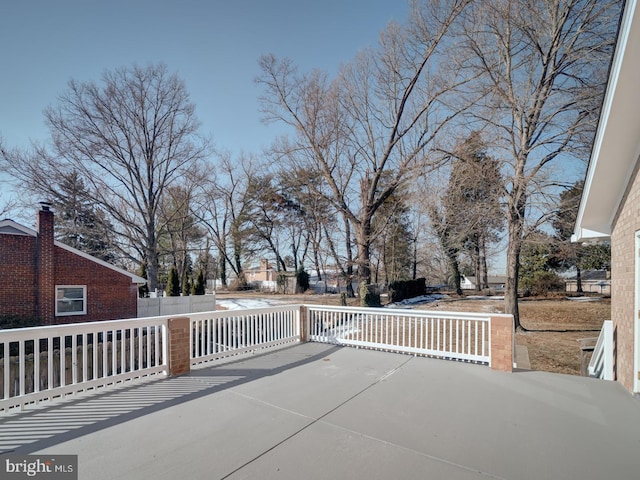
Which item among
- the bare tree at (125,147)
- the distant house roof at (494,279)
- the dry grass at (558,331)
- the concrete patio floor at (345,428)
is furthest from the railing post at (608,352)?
the distant house roof at (494,279)

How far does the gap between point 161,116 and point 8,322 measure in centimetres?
1357

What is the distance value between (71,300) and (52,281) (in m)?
1.01

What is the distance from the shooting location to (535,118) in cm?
1045

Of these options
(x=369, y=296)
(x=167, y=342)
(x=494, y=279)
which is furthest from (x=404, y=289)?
(x=494, y=279)

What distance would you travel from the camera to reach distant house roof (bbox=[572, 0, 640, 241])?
2.87 m

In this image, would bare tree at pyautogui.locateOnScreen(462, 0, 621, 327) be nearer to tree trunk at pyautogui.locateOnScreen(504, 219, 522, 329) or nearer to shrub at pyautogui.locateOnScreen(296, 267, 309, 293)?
tree trunk at pyautogui.locateOnScreen(504, 219, 522, 329)

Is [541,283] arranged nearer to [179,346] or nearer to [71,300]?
[179,346]

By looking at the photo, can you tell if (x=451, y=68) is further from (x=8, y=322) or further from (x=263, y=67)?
(x=8, y=322)

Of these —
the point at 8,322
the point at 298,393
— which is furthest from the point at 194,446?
the point at 8,322

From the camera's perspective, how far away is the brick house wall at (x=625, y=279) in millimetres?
3863

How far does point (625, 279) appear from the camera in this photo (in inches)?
167

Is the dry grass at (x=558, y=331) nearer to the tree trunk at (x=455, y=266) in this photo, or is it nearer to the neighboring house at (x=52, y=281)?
the tree trunk at (x=455, y=266)

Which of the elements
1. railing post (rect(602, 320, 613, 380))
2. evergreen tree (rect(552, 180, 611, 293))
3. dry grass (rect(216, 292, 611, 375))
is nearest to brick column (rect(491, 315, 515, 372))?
railing post (rect(602, 320, 613, 380))

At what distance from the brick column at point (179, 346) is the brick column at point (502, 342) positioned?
440cm
